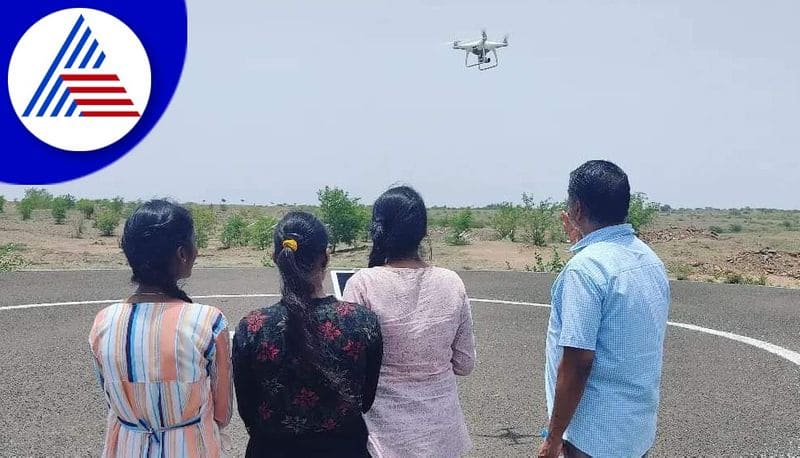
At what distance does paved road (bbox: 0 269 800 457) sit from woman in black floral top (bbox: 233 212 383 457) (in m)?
2.52

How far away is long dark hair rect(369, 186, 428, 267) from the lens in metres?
2.77

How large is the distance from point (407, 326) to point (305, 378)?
47cm

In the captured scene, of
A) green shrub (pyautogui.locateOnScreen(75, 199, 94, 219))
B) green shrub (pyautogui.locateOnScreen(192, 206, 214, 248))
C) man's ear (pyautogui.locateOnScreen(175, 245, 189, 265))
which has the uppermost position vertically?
man's ear (pyautogui.locateOnScreen(175, 245, 189, 265))

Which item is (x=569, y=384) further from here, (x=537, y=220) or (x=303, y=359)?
(x=537, y=220)

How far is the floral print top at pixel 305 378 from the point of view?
2.46 m

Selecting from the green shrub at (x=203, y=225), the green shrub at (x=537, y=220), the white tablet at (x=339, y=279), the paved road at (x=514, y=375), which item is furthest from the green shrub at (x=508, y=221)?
the white tablet at (x=339, y=279)

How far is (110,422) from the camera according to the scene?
100 inches

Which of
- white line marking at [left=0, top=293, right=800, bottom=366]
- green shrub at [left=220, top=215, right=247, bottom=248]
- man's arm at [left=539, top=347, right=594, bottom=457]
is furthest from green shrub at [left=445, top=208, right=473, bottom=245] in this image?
man's arm at [left=539, top=347, right=594, bottom=457]

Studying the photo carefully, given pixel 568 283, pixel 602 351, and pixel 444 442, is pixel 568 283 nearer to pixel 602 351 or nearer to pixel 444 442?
pixel 602 351

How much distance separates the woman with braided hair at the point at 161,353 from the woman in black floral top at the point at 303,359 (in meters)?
0.12

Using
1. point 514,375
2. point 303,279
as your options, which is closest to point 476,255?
point 514,375

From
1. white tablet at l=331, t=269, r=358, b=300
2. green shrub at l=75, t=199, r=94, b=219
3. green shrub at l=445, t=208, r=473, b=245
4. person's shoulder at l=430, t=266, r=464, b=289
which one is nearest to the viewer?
person's shoulder at l=430, t=266, r=464, b=289

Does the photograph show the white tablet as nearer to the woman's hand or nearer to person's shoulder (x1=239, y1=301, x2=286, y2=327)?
person's shoulder (x1=239, y1=301, x2=286, y2=327)

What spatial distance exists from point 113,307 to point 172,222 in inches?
14.7
